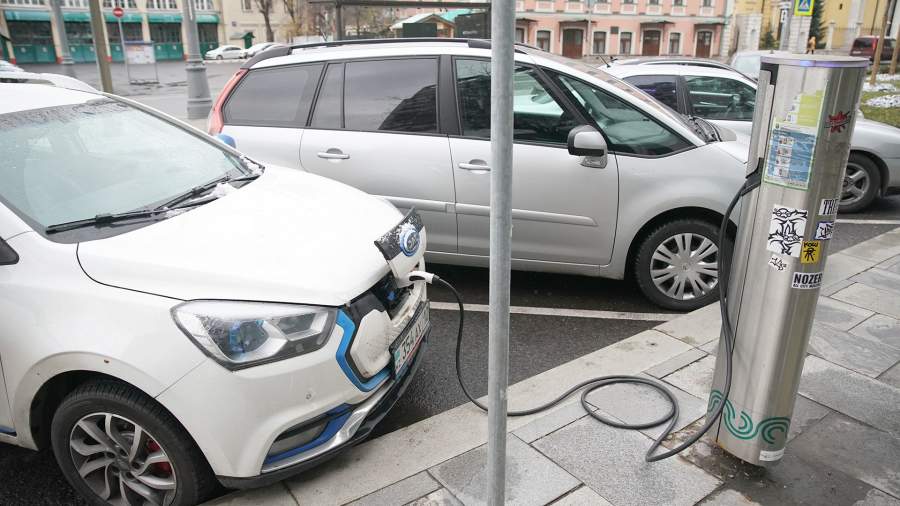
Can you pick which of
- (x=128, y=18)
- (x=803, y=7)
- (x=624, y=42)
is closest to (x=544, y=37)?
(x=624, y=42)

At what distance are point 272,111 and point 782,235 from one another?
150 inches

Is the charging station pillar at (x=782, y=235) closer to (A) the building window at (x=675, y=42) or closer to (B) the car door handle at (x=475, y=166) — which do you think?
(B) the car door handle at (x=475, y=166)

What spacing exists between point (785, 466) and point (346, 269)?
205 centimetres

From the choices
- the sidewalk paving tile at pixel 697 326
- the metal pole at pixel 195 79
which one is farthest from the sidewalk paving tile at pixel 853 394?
the metal pole at pixel 195 79

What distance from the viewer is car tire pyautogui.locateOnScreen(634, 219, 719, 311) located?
4.34 metres

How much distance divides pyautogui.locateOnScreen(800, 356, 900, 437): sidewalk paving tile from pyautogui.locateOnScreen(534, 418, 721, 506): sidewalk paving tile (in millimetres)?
1006

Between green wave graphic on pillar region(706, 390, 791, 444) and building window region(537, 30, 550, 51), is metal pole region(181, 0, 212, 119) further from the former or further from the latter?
building window region(537, 30, 550, 51)

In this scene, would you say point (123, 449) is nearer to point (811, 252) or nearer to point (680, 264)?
point (811, 252)

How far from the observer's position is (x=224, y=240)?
A: 271 cm

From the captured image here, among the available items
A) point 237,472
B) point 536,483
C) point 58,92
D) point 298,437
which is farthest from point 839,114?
point 58,92

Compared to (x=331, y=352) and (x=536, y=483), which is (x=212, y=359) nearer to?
(x=331, y=352)

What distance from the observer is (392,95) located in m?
4.67

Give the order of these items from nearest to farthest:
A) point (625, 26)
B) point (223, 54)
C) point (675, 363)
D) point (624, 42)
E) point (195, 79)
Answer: point (675, 363)
point (195, 79)
point (223, 54)
point (625, 26)
point (624, 42)

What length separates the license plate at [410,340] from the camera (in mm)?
2875
